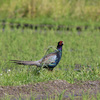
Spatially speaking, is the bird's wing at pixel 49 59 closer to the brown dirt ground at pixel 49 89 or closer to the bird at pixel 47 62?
the bird at pixel 47 62

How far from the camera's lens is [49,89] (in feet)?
18.0

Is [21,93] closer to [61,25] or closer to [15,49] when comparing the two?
[15,49]

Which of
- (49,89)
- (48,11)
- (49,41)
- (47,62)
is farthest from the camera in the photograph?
(48,11)

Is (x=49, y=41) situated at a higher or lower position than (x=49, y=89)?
higher

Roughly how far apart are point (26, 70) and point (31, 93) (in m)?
1.75

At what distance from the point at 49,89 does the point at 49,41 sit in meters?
6.51

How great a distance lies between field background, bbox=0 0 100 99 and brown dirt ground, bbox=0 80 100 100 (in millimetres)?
303

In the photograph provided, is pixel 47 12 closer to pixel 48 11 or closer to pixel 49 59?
pixel 48 11

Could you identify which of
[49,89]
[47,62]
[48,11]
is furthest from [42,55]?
[48,11]

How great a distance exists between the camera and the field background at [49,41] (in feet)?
21.2

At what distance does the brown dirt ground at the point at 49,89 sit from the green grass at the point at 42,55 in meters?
0.28

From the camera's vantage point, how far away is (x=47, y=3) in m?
19.4

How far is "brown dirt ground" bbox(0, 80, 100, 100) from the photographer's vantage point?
5184 millimetres

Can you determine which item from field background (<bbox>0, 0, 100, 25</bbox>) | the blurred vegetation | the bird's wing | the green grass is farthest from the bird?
the blurred vegetation
